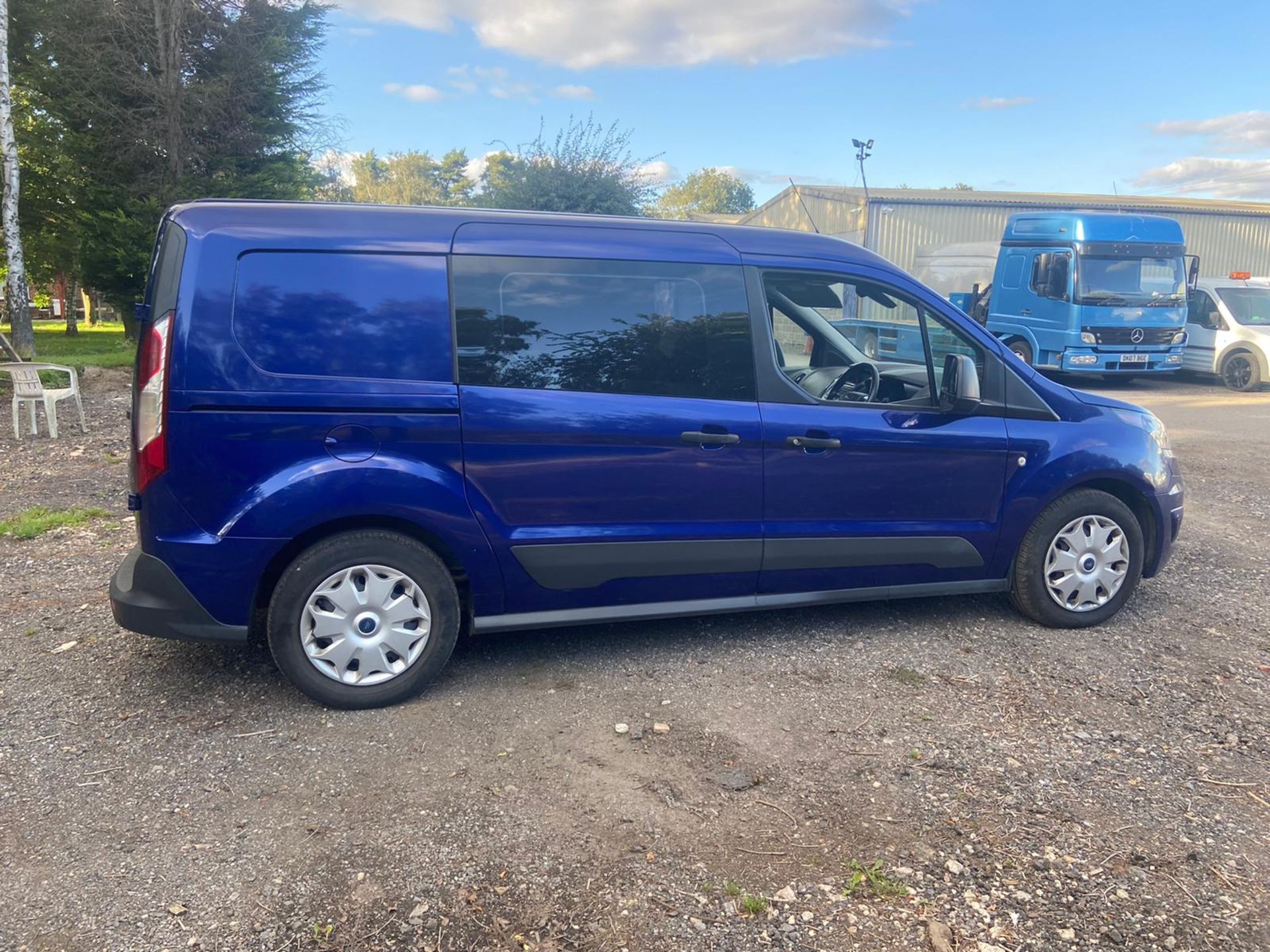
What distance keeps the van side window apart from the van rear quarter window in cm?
13

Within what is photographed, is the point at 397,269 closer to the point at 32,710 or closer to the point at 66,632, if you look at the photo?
the point at 32,710

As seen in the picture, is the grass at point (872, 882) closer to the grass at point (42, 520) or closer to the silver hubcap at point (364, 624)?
the silver hubcap at point (364, 624)

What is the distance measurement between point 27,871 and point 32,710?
1.21 metres

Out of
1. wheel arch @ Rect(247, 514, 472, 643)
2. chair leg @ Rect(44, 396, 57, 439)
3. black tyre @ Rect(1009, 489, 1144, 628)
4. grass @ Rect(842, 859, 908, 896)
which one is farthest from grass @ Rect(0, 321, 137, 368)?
grass @ Rect(842, 859, 908, 896)

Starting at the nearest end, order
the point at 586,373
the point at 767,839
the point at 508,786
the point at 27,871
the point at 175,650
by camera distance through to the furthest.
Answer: the point at 27,871, the point at 767,839, the point at 508,786, the point at 586,373, the point at 175,650

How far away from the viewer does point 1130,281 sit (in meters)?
15.6

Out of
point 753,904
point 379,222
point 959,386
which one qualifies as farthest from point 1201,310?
point 753,904

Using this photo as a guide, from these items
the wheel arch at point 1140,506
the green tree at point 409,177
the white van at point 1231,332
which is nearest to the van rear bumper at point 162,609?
the wheel arch at point 1140,506

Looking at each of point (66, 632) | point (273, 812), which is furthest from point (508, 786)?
point (66, 632)

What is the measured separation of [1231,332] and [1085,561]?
15.0 m

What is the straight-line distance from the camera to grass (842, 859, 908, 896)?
8.79ft

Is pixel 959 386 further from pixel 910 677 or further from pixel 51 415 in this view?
pixel 51 415

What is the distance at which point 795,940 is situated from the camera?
8.16 feet

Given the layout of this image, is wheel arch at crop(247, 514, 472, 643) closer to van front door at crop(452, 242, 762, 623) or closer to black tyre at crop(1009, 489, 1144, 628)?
van front door at crop(452, 242, 762, 623)
